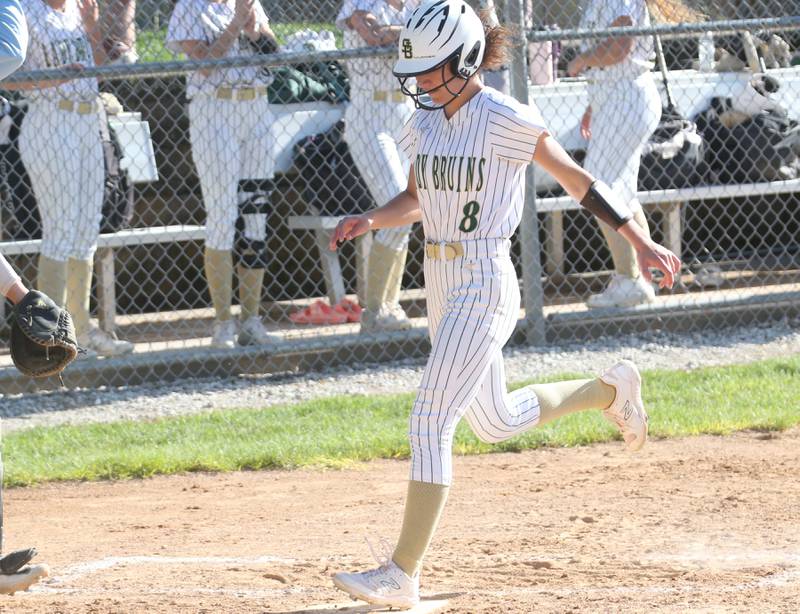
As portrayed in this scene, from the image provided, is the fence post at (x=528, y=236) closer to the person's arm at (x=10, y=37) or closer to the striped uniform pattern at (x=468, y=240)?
the striped uniform pattern at (x=468, y=240)

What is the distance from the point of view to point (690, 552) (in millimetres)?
4625

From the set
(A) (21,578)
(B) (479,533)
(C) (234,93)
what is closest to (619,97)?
(C) (234,93)

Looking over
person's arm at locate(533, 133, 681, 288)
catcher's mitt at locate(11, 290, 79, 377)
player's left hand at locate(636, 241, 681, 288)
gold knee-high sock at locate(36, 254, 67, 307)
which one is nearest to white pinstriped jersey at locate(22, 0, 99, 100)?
gold knee-high sock at locate(36, 254, 67, 307)

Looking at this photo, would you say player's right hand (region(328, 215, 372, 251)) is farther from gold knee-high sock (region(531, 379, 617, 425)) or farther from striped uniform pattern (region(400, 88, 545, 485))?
gold knee-high sock (region(531, 379, 617, 425))

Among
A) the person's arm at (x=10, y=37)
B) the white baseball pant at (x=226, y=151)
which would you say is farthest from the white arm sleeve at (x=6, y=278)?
the white baseball pant at (x=226, y=151)

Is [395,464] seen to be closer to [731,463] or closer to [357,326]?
[731,463]

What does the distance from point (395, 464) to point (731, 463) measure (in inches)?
58.8

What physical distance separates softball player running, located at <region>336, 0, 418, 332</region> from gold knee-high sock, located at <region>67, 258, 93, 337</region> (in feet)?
5.35

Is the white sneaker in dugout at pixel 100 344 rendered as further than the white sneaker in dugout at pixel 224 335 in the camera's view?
No

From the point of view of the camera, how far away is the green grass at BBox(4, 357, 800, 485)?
6.24 metres

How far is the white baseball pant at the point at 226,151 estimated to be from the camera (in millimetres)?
7594

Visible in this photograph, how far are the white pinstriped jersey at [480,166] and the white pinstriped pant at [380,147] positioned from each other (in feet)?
11.7

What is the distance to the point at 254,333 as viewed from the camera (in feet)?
26.0

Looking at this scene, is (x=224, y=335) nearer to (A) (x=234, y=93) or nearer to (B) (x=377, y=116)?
(A) (x=234, y=93)
